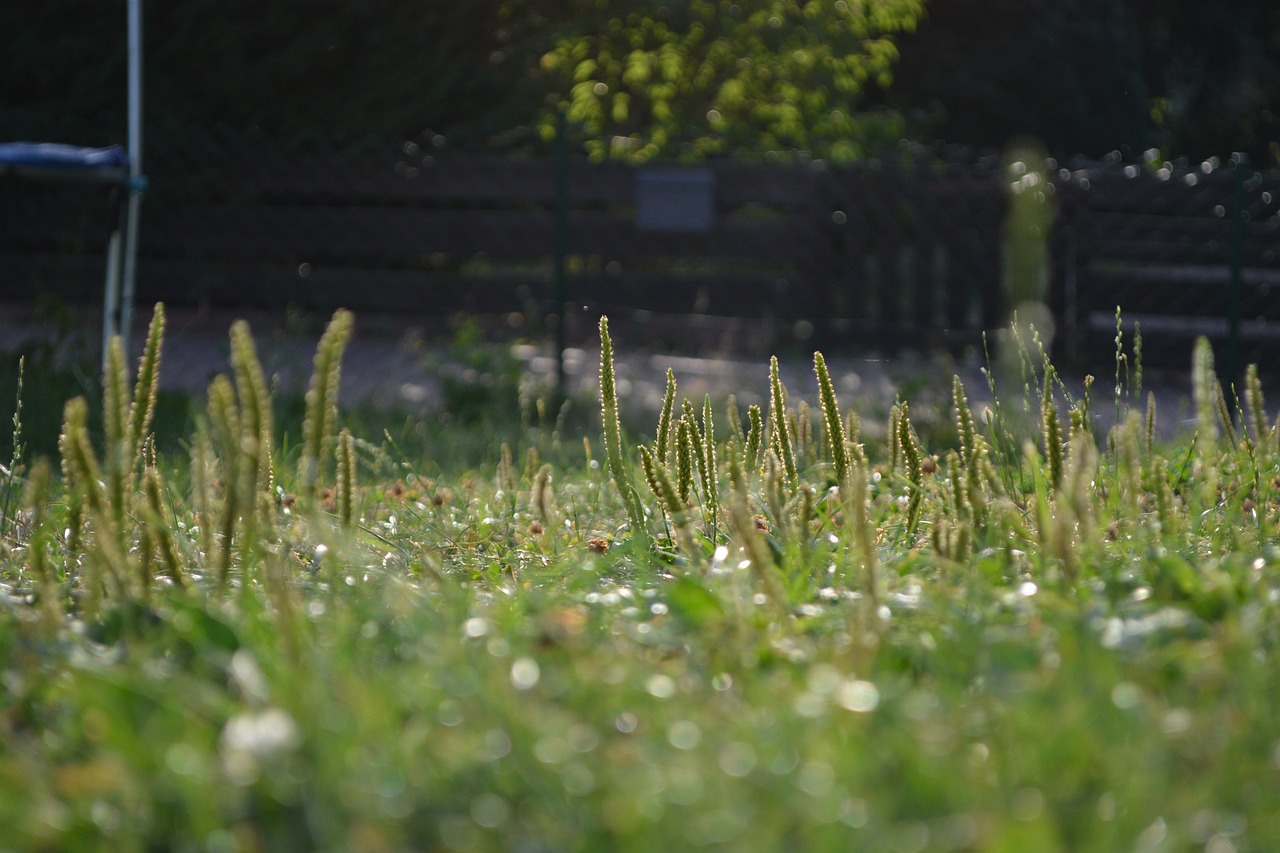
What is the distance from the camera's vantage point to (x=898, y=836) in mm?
1397

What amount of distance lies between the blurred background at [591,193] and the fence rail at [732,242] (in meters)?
0.02

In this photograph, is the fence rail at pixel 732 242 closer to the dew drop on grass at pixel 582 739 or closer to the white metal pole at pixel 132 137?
the white metal pole at pixel 132 137

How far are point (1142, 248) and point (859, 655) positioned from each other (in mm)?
7694

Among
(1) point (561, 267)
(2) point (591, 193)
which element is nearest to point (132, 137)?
A: (1) point (561, 267)

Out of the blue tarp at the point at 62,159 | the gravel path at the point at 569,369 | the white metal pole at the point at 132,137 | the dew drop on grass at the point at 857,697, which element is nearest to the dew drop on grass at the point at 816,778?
the dew drop on grass at the point at 857,697

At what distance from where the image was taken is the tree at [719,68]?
11656 mm

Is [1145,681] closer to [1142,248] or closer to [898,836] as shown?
[898,836]

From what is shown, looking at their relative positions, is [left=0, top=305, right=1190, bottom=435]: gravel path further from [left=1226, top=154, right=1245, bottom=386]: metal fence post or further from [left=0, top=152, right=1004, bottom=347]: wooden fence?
[left=1226, top=154, right=1245, bottom=386]: metal fence post

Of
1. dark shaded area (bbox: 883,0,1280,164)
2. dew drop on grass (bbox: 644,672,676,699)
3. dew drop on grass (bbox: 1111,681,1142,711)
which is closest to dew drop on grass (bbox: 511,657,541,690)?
dew drop on grass (bbox: 644,672,676,699)

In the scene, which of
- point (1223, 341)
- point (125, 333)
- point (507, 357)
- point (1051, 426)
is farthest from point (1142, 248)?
point (1051, 426)

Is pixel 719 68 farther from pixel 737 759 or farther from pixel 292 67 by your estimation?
pixel 737 759

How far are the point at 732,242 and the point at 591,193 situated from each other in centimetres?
98

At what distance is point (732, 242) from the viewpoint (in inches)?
368

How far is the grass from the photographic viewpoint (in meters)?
1.44
